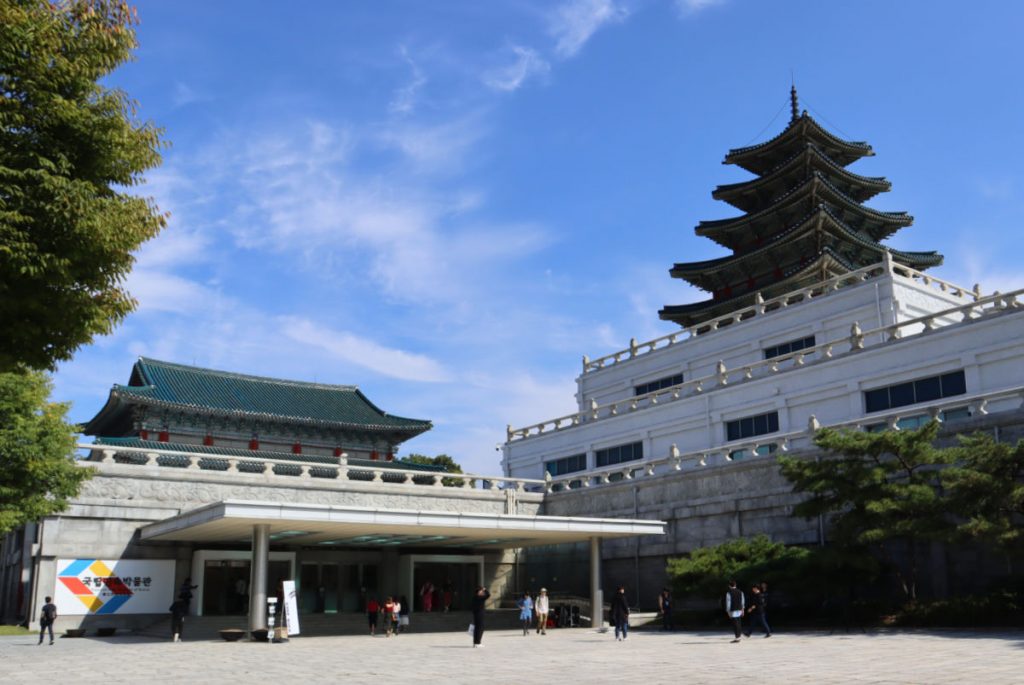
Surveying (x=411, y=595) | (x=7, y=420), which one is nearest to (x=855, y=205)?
(x=411, y=595)

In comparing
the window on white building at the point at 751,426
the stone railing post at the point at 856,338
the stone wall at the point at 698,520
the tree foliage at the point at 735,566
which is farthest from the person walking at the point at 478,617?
the window on white building at the point at 751,426

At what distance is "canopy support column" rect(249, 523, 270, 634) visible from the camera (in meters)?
25.0

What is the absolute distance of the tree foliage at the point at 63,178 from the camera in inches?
428

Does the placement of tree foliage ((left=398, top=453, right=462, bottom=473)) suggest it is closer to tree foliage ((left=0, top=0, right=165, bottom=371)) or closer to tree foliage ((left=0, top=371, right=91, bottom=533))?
tree foliage ((left=0, top=371, right=91, bottom=533))

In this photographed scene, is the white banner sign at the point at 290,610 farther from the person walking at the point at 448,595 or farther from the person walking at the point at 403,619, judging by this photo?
the person walking at the point at 448,595

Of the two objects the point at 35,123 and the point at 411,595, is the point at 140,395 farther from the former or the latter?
the point at 35,123

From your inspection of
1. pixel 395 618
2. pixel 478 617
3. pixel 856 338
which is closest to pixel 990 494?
pixel 478 617

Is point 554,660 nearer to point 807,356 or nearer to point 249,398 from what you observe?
point 807,356

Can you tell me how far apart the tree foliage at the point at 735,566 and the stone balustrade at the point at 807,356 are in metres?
10.4

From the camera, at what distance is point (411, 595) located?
111ft

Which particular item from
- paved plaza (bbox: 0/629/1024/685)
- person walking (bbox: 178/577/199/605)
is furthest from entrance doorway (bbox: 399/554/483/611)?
paved plaza (bbox: 0/629/1024/685)

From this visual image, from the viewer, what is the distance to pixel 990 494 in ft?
68.7

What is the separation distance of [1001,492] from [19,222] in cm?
1988

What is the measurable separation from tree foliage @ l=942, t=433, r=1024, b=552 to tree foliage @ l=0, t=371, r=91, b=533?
82.9 ft
